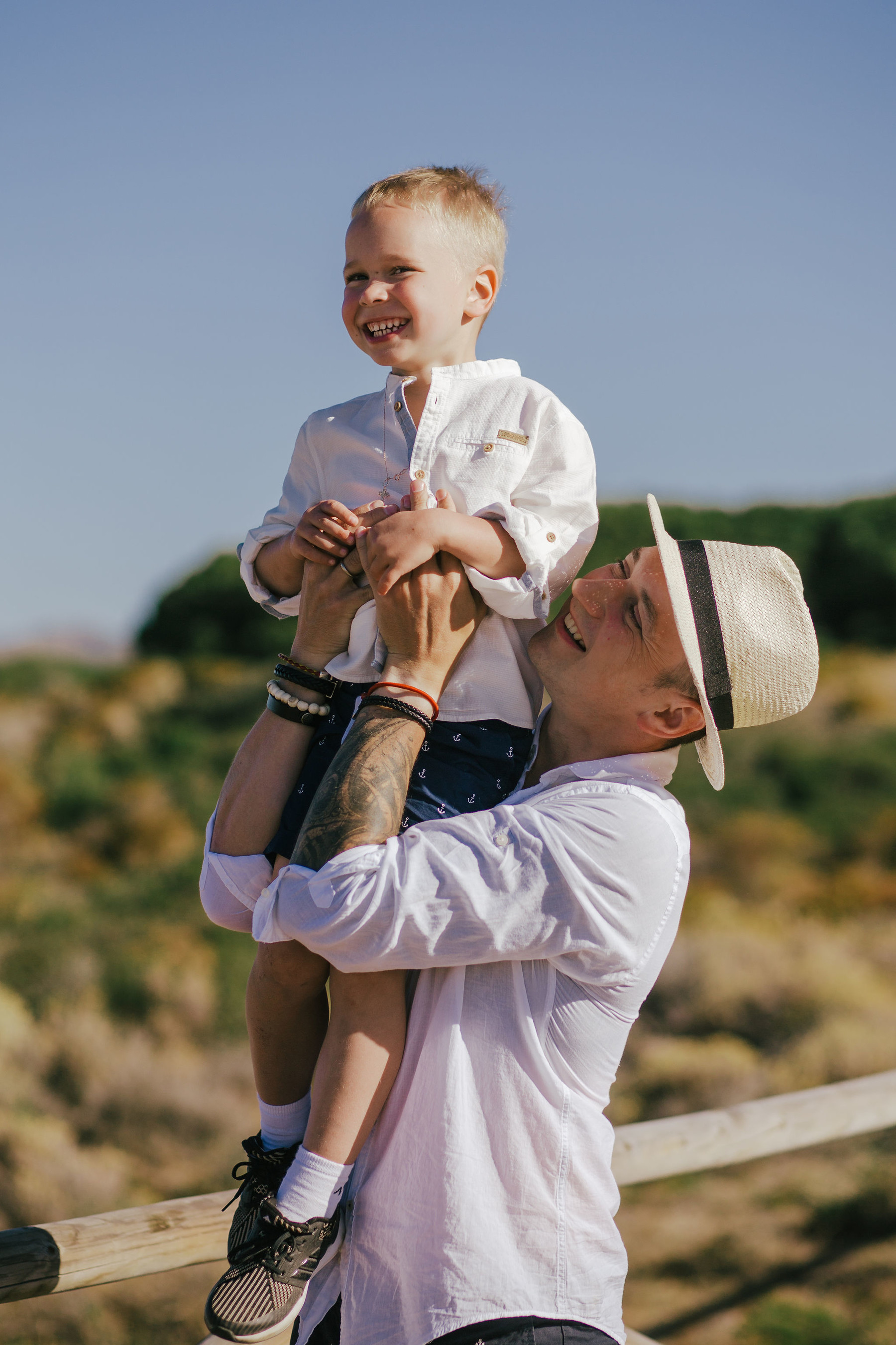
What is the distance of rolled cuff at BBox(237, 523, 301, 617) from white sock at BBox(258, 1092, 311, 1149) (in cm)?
85

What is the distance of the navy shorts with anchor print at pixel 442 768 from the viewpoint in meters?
1.68

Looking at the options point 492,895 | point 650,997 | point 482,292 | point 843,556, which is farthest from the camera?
point 843,556

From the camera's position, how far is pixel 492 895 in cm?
145

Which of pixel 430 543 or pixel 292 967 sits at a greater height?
pixel 430 543

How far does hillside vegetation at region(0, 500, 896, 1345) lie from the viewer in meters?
6.54

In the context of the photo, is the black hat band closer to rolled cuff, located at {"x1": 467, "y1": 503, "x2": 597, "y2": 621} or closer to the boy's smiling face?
rolled cuff, located at {"x1": 467, "y1": 503, "x2": 597, "y2": 621}

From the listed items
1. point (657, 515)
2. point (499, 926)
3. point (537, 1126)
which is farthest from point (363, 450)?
point (537, 1126)

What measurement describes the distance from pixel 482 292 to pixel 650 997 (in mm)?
7780

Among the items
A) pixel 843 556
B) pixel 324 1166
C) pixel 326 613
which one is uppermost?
pixel 326 613

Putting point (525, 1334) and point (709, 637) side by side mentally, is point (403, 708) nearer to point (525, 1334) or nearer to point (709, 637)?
point (709, 637)

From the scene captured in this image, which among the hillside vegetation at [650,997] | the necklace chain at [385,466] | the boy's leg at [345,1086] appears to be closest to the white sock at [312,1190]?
the boy's leg at [345,1086]

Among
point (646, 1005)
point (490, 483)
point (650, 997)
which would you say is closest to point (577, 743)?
point (490, 483)

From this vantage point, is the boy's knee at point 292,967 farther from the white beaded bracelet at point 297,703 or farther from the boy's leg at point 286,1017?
the white beaded bracelet at point 297,703

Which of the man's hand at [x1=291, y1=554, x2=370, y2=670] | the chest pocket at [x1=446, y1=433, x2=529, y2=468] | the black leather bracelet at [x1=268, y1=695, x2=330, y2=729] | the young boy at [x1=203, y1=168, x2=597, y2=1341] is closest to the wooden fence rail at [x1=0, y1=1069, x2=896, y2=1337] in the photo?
the young boy at [x1=203, y1=168, x2=597, y2=1341]
